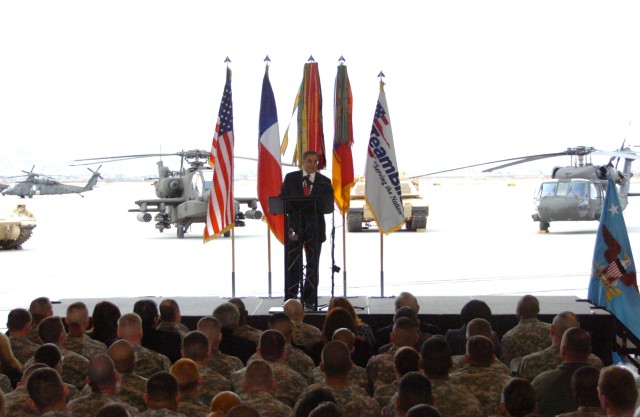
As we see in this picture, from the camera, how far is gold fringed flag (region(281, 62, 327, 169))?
459 inches

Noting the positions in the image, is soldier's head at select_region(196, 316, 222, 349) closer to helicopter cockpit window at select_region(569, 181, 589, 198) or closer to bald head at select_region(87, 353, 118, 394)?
bald head at select_region(87, 353, 118, 394)

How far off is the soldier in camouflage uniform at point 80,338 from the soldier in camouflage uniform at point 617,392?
3647 millimetres

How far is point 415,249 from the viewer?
77.5 feet

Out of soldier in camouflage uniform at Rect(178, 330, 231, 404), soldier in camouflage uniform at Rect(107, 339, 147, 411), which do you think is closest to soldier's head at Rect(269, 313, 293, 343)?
soldier in camouflage uniform at Rect(178, 330, 231, 404)

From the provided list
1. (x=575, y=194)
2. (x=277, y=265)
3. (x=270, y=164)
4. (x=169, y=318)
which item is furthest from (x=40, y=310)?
(x=575, y=194)

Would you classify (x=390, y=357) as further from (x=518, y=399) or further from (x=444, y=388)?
(x=518, y=399)

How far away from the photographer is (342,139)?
1172cm

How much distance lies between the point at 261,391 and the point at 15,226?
2066cm

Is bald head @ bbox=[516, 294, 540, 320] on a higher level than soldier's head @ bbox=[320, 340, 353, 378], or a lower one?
higher

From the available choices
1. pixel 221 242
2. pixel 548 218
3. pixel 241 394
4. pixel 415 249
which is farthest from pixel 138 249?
pixel 241 394

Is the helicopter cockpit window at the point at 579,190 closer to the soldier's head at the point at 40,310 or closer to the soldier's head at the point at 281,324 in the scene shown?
the soldier's head at the point at 40,310

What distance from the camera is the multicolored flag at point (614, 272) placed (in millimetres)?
9664

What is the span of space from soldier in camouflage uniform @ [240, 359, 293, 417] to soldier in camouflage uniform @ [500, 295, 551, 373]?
8.28 feet

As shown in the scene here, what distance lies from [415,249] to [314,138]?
40.5 feet
